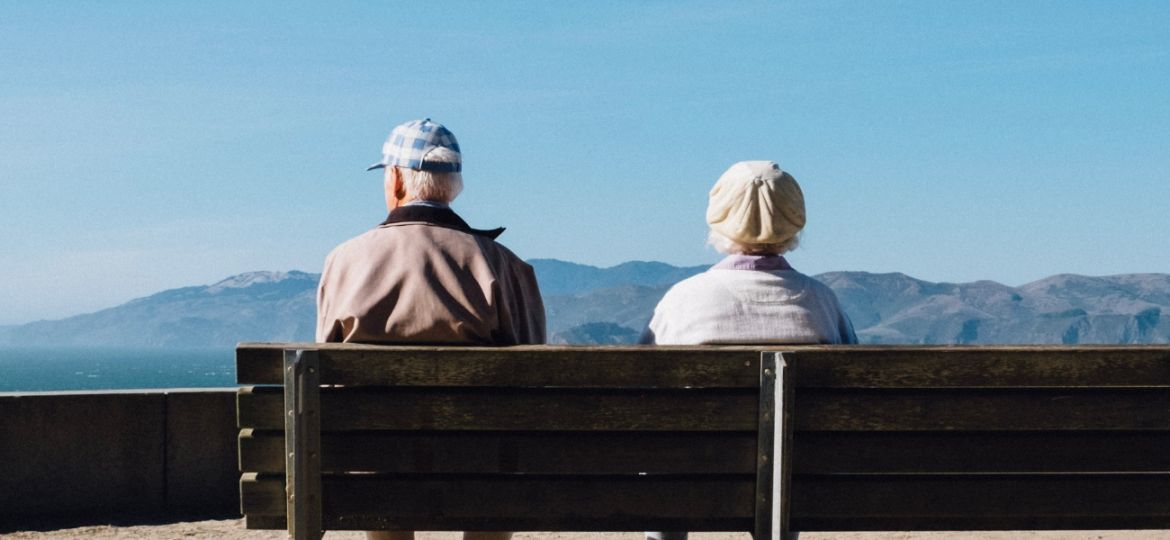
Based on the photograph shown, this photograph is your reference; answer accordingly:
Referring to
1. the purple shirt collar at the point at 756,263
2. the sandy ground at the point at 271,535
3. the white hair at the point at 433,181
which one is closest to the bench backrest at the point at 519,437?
the purple shirt collar at the point at 756,263

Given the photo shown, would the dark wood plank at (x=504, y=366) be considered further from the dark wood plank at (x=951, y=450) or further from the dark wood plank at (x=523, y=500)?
the dark wood plank at (x=951, y=450)

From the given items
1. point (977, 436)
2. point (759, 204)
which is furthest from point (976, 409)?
point (759, 204)

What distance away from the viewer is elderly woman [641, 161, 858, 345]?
13.7ft

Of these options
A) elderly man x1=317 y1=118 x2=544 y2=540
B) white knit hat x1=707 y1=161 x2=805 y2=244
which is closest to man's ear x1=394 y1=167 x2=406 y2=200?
elderly man x1=317 y1=118 x2=544 y2=540

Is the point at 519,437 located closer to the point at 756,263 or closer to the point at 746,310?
the point at 746,310

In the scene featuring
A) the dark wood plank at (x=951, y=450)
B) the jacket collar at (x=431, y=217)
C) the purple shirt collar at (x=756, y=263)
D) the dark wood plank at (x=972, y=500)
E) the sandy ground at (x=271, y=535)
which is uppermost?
the jacket collar at (x=431, y=217)

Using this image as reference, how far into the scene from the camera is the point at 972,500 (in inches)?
151

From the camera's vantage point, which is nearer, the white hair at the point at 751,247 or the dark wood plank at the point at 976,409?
the dark wood plank at the point at 976,409

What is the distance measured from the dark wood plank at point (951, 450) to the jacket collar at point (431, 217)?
1.37m

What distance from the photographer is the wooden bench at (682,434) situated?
11.8ft

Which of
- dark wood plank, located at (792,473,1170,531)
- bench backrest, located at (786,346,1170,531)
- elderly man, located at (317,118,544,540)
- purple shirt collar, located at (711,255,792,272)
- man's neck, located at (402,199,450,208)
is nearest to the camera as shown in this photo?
bench backrest, located at (786,346,1170,531)

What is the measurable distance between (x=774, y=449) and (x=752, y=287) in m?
0.69

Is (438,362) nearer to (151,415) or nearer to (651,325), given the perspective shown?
(651,325)

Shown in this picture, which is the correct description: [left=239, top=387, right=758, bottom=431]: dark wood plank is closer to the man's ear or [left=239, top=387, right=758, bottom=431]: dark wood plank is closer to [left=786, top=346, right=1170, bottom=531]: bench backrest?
[left=786, top=346, right=1170, bottom=531]: bench backrest
